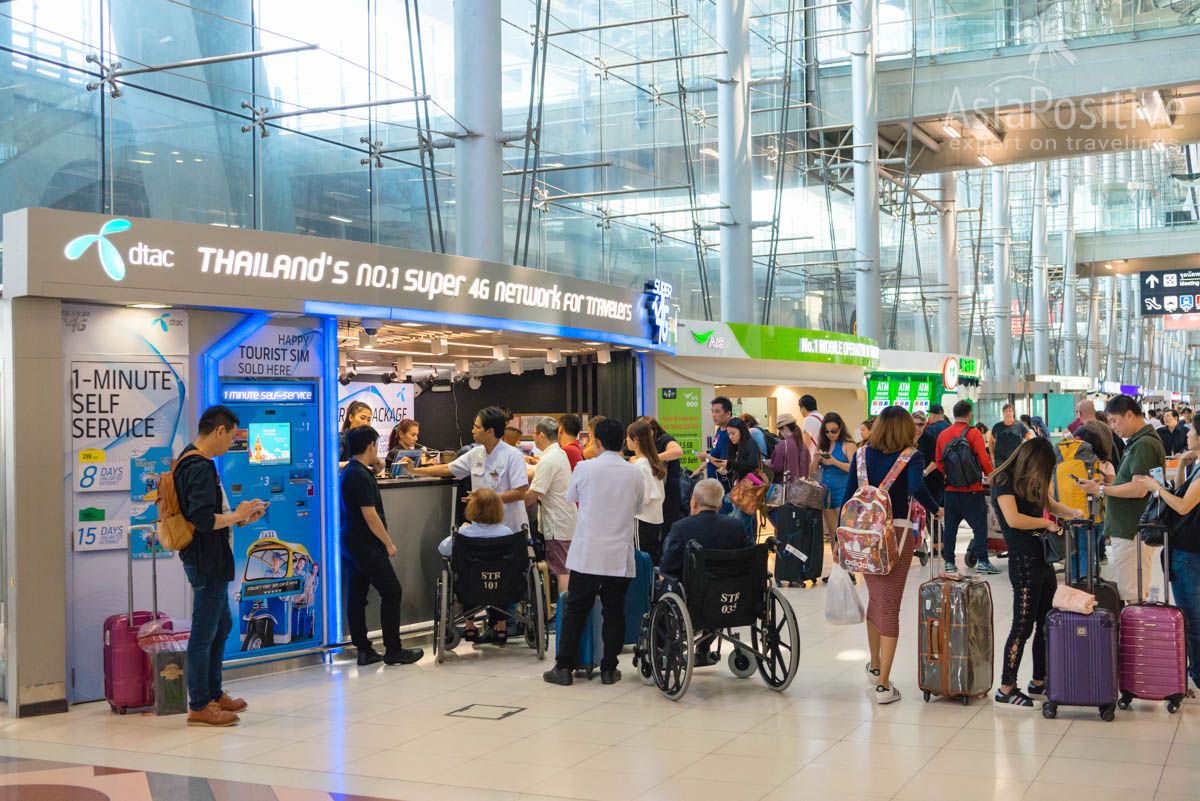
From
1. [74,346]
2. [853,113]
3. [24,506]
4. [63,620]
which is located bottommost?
[63,620]

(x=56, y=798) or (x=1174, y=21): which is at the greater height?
(x=1174, y=21)

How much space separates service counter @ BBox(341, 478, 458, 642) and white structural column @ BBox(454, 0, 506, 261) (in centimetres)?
316

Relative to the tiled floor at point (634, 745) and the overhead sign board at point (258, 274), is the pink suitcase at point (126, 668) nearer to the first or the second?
the tiled floor at point (634, 745)

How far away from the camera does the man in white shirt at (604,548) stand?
677 centimetres

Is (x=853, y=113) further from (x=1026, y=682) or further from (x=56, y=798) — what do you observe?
(x=56, y=798)

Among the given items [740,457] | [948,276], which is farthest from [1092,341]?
[740,457]

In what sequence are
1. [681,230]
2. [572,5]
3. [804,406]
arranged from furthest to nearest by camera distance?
1. [681,230]
2. [572,5]
3. [804,406]

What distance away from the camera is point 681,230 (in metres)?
19.8

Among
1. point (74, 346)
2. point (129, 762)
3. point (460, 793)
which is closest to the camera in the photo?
point (460, 793)

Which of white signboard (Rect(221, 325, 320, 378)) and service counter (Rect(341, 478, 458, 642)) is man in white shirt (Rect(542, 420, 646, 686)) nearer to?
service counter (Rect(341, 478, 458, 642))

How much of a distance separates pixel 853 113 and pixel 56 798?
65.8 ft

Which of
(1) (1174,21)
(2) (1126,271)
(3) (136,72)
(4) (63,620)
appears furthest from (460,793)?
(2) (1126,271)

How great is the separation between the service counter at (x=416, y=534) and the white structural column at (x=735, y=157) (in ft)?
30.7

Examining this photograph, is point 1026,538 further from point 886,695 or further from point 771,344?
point 771,344
